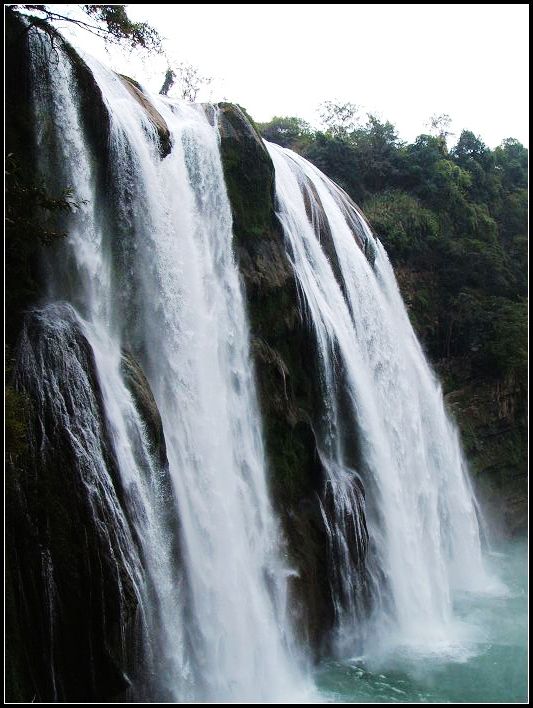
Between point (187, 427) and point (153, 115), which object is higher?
point (153, 115)

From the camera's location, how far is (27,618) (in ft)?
17.7

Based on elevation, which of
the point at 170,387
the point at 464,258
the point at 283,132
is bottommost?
the point at 170,387

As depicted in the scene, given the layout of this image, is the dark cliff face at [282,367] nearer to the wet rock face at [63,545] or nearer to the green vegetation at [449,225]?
the wet rock face at [63,545]

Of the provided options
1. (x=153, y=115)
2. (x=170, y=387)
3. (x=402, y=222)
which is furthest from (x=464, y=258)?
(x=170, y=387)

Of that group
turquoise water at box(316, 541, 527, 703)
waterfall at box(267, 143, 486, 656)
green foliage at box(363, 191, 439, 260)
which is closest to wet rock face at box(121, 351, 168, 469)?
turquoise water at box(316, 541, 527, 703)

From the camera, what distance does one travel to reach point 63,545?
5648mm

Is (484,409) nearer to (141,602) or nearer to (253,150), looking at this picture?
(253,150)

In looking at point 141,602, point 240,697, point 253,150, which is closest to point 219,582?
point 240,697

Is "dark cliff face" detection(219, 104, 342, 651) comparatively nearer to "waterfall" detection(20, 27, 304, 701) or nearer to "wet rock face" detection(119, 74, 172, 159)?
"waterfall" detection(20, 27, 304, 701)

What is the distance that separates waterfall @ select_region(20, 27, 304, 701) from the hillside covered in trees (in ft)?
37.1

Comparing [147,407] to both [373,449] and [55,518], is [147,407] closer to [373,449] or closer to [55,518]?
[55,518]

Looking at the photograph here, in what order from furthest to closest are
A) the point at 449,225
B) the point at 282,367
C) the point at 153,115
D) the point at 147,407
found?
the point at 449,225 → the point at 282,367 → the point at 153,115 → the point at 147,407

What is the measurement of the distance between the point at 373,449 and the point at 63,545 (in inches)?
305

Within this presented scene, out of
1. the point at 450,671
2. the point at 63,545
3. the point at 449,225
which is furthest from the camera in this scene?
the point at 449,225
